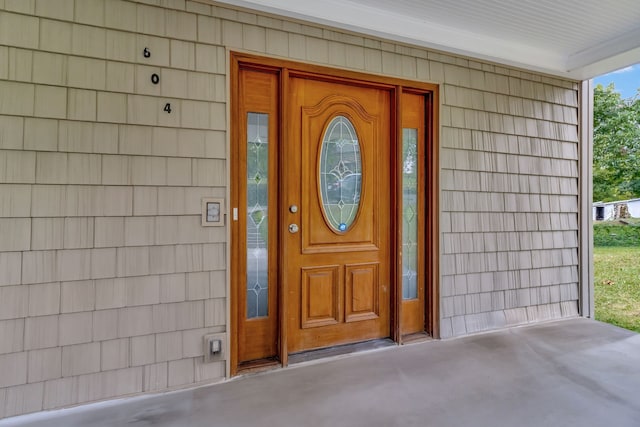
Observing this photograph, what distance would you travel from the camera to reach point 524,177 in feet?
10.3

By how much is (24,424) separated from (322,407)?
1.50 meters

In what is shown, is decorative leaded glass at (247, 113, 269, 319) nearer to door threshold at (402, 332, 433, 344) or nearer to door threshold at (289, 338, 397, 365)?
door threshold at (289, 338, 397, 365)

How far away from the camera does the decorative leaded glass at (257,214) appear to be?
7.57ft

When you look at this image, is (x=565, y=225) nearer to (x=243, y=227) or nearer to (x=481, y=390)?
(x=481, y=390)

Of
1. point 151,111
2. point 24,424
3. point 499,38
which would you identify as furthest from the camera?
point 499,38

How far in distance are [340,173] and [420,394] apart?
1.54m

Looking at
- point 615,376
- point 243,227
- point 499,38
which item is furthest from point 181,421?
point 499,38

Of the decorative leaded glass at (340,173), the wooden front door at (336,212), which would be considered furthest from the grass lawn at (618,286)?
the decorative leaded glass at (340,173)

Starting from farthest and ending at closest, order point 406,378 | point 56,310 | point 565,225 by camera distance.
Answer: point 565,225
point 406,378
point 56,310

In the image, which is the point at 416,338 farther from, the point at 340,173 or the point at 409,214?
the point at 340,173

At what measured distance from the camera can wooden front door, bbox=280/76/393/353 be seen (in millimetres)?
2418

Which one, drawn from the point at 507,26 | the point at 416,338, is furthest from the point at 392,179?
the point at 507,26

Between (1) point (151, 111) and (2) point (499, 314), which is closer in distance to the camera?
(1) point (151, 111)

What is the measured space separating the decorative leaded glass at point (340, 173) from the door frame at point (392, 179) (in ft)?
1.04
